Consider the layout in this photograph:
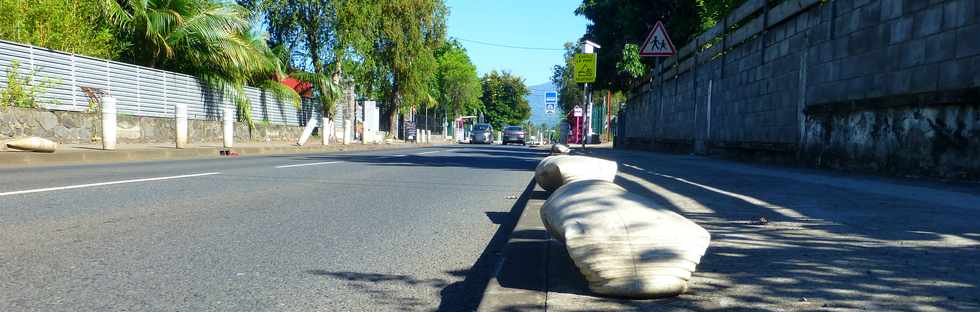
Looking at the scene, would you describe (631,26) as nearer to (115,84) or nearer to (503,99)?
(115,84)

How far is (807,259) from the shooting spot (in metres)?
2.94

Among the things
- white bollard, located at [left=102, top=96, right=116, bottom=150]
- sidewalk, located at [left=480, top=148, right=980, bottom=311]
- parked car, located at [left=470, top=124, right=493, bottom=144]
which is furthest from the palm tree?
parked car, located at [left=470, top=124, right=493, bottom=144]

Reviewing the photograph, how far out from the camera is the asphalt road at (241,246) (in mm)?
2703

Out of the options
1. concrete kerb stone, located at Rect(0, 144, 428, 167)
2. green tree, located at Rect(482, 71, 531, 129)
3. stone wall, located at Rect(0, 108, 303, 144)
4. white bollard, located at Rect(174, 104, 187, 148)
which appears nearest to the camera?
concrete kerb stone, located at Rect(0, 144, 428, 167)

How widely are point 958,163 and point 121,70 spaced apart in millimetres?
17099

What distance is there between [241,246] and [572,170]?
255 cm

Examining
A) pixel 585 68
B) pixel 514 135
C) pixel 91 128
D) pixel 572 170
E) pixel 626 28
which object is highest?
pixel 626 28

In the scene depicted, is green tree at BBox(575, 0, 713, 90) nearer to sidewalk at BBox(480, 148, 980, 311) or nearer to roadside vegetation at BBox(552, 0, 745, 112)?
roadside vegetation at BBox(552, 0, 745, 112)

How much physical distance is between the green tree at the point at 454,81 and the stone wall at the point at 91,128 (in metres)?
43.0

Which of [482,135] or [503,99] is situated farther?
[503,99]

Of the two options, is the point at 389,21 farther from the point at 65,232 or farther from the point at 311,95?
the point at 65,232

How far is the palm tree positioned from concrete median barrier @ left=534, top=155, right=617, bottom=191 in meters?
15.5

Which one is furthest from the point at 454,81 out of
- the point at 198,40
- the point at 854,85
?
the point at 854,85

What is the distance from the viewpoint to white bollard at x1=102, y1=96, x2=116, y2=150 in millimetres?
12719
